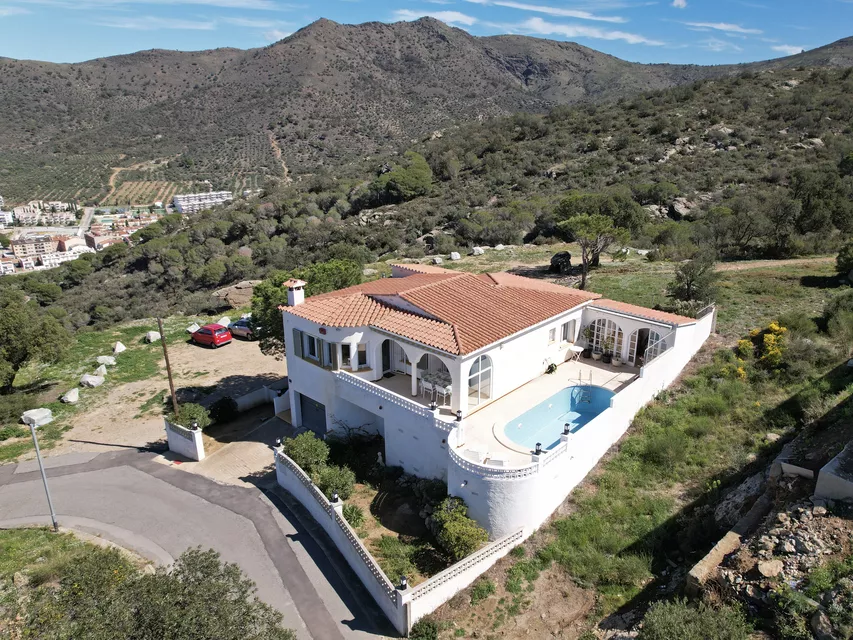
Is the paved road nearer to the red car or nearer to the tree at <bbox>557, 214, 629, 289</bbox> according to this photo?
the red car

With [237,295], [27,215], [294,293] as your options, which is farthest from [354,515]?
[27,215]

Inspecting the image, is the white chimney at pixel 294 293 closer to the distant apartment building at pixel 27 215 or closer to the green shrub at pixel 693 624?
the green shrub at pixel 693 624

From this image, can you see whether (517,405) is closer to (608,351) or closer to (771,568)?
(608,351)

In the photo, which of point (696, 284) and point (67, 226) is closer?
point (696, 284)

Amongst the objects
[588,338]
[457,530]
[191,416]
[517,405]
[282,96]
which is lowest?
[191,416]

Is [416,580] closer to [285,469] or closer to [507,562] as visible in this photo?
[507,562]

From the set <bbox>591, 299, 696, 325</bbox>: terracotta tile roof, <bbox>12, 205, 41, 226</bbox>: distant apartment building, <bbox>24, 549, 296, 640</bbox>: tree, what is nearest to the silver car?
<bbox>591, 299, 696, 325</bbox>: terracotta tile roof

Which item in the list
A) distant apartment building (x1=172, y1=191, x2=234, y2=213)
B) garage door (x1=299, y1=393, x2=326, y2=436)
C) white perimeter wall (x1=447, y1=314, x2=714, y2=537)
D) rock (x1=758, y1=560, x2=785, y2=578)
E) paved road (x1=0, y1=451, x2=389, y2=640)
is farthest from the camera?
distant apartment building (x1=172, y1=191, x2=234, y2=213)

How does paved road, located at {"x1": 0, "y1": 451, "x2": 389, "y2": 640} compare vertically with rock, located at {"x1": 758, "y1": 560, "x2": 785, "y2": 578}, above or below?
below
